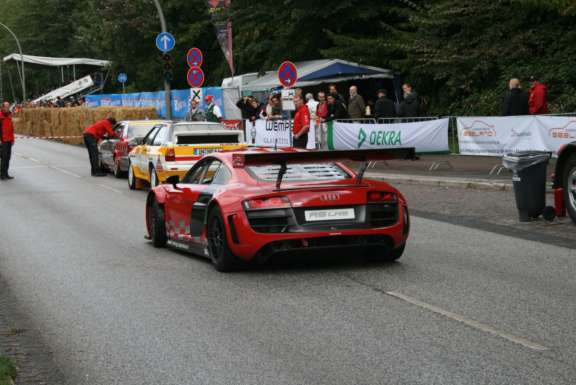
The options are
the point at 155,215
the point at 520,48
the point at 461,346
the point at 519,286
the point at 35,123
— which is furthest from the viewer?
the point at 35,123

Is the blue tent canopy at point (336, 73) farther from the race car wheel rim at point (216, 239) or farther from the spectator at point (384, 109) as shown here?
the race car wheel rim at point (216, 239)

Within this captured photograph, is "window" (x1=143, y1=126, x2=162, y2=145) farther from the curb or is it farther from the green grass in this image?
the green grass

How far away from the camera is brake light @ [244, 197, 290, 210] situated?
399 inches

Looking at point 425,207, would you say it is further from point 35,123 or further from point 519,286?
point 35,123

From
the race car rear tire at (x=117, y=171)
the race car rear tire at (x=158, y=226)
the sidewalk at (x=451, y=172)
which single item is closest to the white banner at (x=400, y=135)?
the sidewalk at (x=451, y=172)

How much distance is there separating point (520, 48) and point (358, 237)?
2284 centimetres

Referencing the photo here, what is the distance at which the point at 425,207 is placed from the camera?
58.5ft

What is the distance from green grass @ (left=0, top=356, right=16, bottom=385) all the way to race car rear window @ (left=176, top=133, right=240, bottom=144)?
14387mm

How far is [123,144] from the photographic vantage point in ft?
85.4

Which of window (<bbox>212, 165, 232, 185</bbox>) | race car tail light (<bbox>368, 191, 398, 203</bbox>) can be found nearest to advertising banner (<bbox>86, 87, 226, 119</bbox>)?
window (<bbox>212, 165, 232, 185</bbox>)

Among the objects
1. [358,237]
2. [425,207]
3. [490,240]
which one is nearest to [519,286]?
[358,237]

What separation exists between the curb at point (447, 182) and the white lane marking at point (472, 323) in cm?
1096

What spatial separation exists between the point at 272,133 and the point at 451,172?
8.74 meters

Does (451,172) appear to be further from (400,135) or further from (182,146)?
(182,146)
